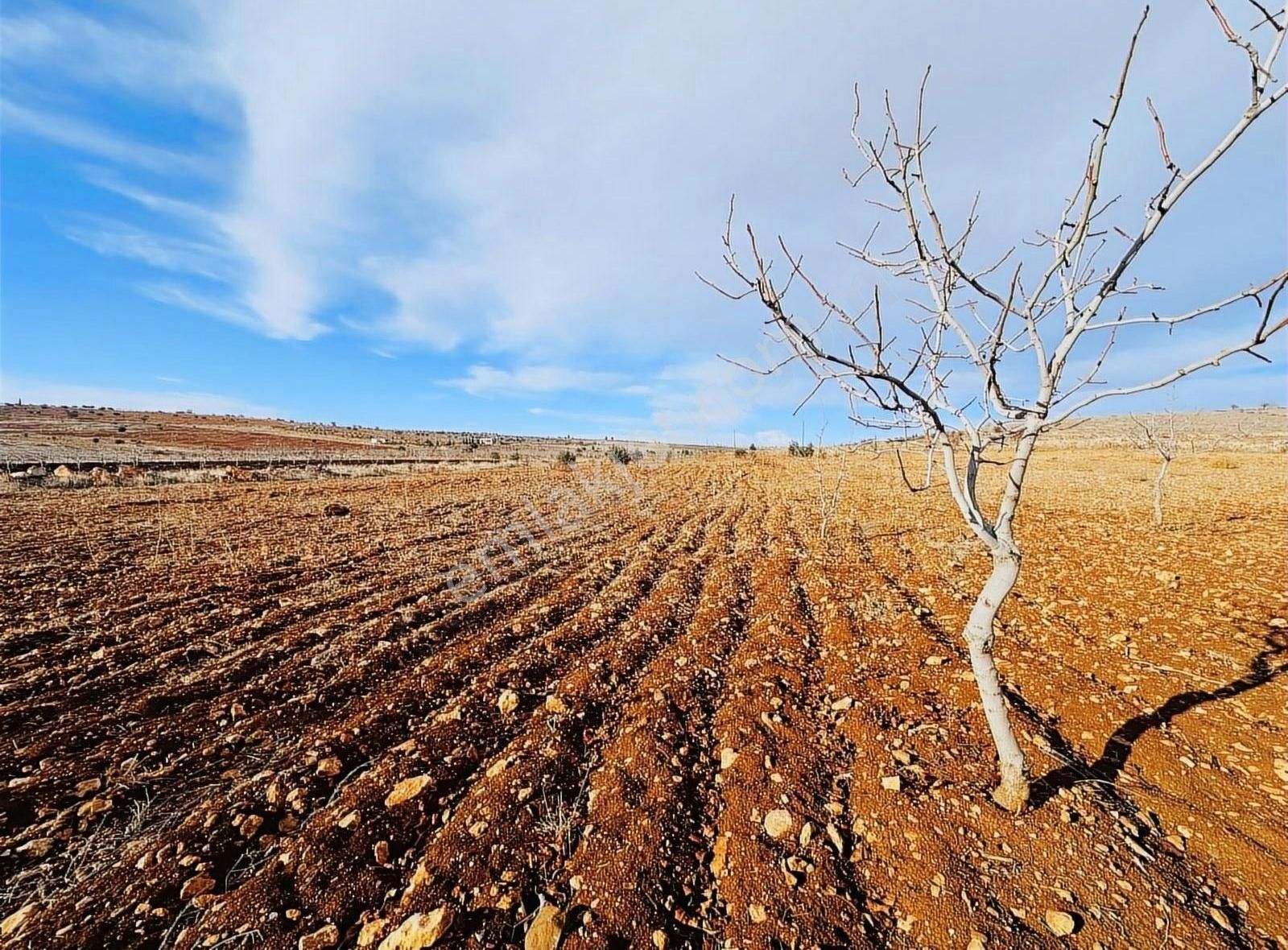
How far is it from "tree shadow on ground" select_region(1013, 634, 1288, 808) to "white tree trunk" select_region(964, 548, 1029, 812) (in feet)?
0.50

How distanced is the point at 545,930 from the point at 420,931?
0.53 metres

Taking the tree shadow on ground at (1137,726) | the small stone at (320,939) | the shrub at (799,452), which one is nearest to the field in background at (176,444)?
the shrub at (799,452)

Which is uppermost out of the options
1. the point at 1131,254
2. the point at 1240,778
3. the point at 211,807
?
the point at 1131,254

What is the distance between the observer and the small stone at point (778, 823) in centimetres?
262

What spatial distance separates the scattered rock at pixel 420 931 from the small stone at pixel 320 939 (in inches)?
9.0

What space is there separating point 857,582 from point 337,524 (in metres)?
10.8

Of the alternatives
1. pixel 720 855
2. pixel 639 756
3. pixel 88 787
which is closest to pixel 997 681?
pixel 720 855

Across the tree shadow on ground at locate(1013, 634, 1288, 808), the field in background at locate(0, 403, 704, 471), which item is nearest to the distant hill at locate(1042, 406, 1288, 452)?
the tree shadow on ground at locate(1013, 634, 1288, 808)

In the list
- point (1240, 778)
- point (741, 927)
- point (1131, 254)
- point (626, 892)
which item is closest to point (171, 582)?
point (626, 892)

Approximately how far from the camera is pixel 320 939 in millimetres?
2121

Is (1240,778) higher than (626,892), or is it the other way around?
(1240,778)

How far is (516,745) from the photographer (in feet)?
11.3

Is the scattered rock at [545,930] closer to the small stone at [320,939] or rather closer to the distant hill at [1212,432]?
the small stone at [320,939]

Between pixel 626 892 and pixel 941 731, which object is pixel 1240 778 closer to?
pixel 941 731
